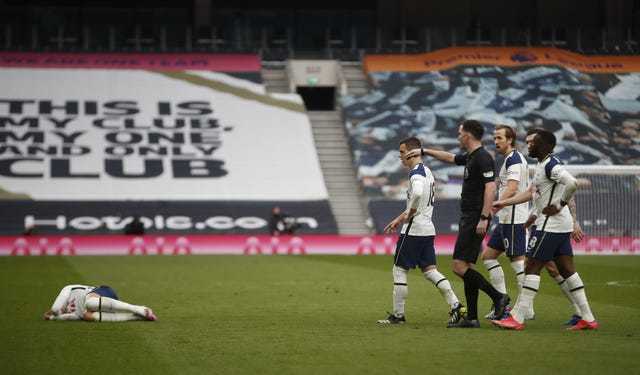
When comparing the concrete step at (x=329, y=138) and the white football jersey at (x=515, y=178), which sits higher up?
the white football jersey at (x=515, y=178)

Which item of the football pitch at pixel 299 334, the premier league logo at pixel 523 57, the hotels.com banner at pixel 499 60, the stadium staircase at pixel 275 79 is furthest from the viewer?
the premier league logo at pixel 523 57

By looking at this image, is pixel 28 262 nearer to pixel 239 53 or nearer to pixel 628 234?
pixel 628 234

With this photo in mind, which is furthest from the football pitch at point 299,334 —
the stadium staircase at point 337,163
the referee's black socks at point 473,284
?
the stadium staircase at point 337,163

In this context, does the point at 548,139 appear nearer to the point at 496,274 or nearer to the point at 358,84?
the point at 496,274

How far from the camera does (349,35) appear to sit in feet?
182

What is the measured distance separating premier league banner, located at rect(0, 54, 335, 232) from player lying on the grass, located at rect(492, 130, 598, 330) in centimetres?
2870

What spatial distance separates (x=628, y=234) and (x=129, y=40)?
2731 centimetres

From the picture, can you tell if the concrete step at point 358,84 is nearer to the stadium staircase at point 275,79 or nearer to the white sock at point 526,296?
the stadium staircase at point 275,79

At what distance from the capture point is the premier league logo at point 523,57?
5322 centimetres

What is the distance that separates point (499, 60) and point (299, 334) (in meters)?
42.2

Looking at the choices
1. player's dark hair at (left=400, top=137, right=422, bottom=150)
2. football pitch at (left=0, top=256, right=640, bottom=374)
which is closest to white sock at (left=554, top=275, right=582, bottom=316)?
football pitch at (left=0, top=256, right=640, bottom=374)

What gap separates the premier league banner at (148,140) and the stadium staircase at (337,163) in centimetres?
76

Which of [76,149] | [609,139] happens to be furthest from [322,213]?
[609,139]

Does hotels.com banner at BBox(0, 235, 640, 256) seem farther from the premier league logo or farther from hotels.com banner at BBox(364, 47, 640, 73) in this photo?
the premier league logo
